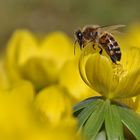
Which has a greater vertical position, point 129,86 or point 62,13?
point 129,86

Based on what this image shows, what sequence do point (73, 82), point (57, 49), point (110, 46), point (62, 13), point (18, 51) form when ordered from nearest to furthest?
point (110, 46) → point (73, 82) → point (18, 51) → point (57, 49) → point (62, 13)

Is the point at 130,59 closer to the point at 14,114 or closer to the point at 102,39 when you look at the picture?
the point at 102,39

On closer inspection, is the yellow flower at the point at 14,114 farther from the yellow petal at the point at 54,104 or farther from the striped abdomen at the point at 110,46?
the striped abdomen at the point at 110,46

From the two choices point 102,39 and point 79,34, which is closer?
point 102,39

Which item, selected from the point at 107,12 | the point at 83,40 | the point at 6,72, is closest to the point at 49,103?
the point at 83,40

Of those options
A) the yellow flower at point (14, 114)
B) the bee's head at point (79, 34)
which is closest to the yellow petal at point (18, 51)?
the bee's head at point (79, 34)

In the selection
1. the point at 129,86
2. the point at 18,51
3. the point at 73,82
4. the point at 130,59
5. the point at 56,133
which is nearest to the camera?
the point at 56,133

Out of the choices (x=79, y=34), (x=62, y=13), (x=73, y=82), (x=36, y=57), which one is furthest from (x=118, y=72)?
(x=62, y=13)
